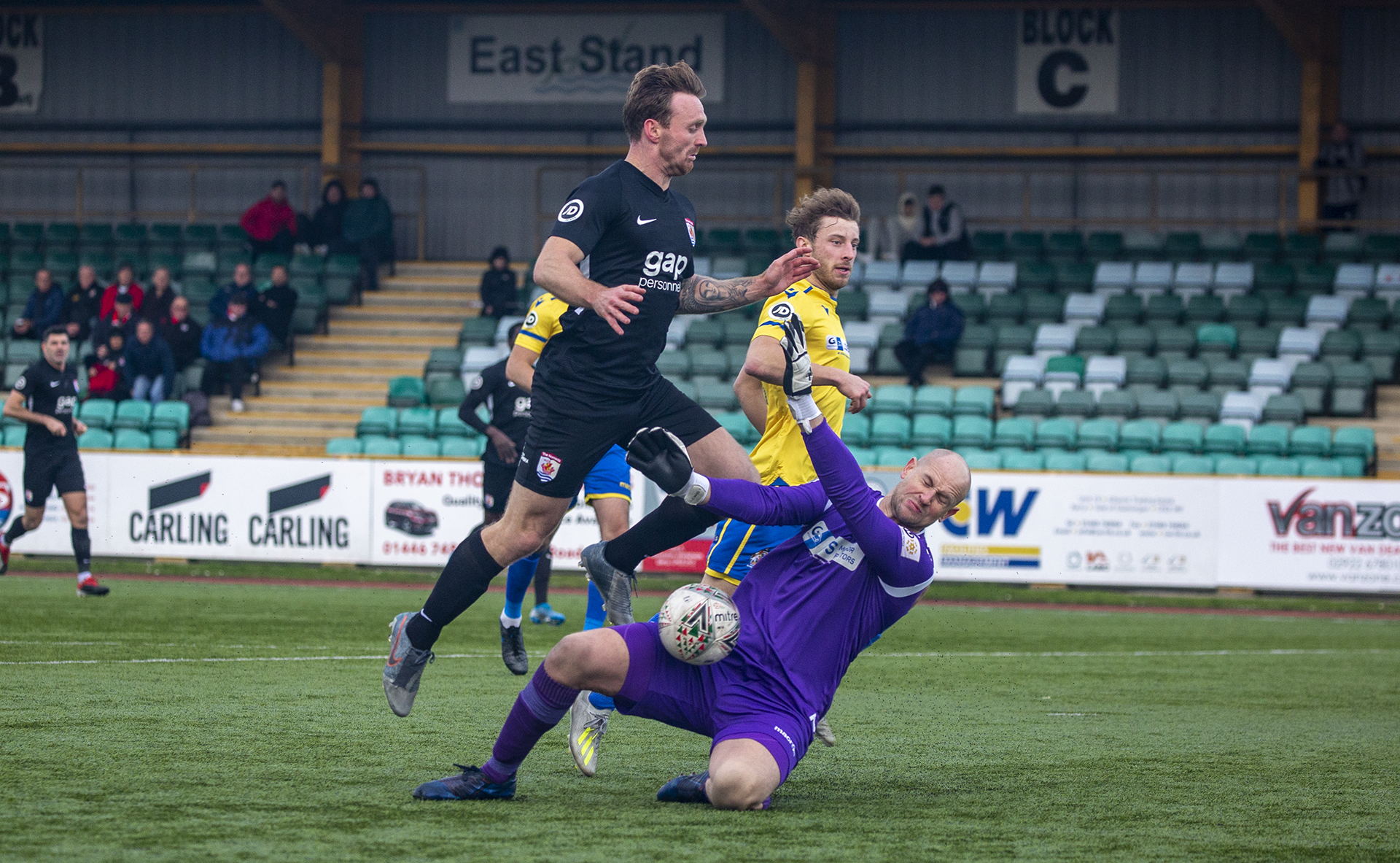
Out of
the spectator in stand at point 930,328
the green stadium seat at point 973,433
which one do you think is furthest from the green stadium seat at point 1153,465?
the spectator in stand at point 930,328

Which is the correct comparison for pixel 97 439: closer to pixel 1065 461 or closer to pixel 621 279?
pixel 1065 461

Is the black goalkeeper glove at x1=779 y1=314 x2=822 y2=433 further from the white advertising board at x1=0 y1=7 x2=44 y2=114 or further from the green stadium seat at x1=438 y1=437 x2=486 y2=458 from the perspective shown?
→ the white advertising board at x1=0 y1=7 x2=44 y2=114

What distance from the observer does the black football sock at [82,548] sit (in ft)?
40.0

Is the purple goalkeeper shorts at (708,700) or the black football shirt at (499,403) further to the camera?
the black football shirt at (499,403)

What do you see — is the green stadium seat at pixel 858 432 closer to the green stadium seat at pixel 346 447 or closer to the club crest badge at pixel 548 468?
the green stadium seat at pixel 346 447

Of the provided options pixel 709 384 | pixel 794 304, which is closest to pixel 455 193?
pixel 709 384

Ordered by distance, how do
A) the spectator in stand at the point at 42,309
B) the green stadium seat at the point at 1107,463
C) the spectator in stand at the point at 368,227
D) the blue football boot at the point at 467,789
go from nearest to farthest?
the blue football boot at the point at 467,789 → the green stadium seat at the point at 1107,463 → the spectator in stand at the point at 42,309 → the spectator in stand at the point at 368,227

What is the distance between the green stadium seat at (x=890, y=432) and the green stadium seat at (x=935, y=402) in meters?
0.55

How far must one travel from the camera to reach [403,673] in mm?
5074

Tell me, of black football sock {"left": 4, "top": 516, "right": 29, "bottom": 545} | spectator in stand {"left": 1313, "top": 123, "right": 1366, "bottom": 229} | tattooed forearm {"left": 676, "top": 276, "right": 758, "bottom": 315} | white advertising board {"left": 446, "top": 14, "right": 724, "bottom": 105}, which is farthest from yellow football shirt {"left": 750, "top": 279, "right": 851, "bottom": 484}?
white advertising board {"left": 446, "top": 14, "right": 724, "bottom": 105}

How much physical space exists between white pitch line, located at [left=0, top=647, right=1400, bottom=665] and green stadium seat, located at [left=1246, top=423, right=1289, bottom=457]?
225 inches

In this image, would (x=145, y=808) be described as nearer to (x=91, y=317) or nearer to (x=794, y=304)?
(x=794, y=304)

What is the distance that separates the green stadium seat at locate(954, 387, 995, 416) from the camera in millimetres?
17781

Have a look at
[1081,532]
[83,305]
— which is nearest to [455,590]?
[1081,532]
